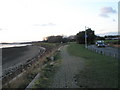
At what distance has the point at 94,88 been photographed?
930cm

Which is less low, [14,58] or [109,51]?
[109,51]

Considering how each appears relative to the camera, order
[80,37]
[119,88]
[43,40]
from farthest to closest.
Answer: [43,40] < [80,37] < [119,88]

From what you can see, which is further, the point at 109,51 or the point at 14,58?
the point at 14,58

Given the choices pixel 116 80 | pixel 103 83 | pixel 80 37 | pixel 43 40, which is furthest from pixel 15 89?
pixel 43 40

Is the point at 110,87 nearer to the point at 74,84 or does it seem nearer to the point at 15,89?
the point at 74,84

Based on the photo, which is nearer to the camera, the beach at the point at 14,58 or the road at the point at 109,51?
the road at the point at 109,51

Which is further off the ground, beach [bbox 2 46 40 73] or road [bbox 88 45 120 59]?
road [bbox 88 45 120 59]

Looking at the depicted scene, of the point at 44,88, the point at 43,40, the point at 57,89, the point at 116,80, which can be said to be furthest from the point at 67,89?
the point at 43,40

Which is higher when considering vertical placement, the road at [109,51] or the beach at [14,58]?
the road at [109,51]

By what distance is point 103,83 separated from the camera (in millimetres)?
10156

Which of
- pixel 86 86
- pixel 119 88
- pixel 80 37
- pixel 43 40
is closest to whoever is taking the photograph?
pixel 119 88

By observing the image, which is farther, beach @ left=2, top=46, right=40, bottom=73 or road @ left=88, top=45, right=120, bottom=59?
beach @ left=2, top=46, right=40, bottom=73

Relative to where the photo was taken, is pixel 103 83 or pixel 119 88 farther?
pixel 103 83

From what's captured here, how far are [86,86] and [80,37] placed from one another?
3182 inches
